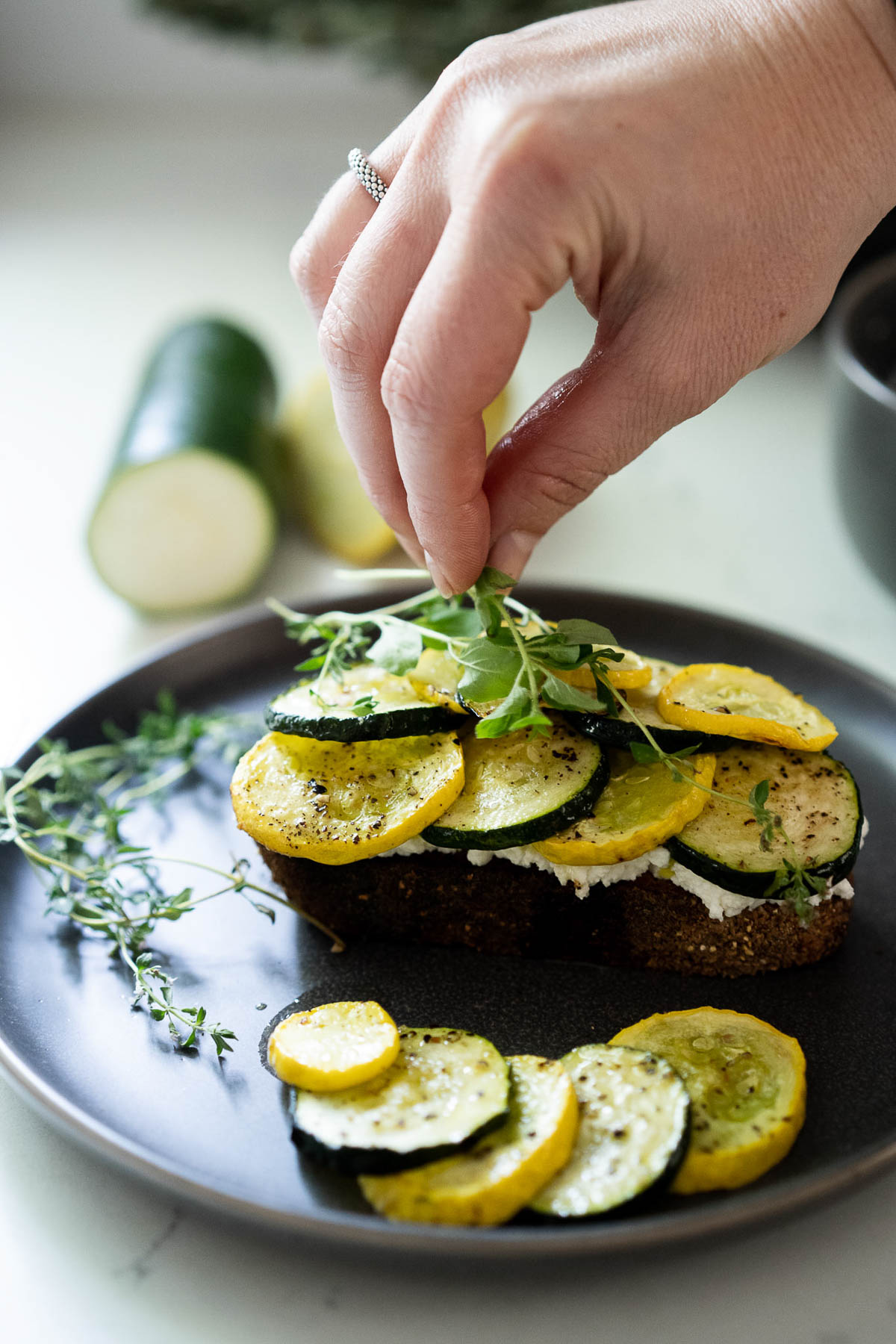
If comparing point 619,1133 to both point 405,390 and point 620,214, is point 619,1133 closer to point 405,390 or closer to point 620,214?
point 405,390

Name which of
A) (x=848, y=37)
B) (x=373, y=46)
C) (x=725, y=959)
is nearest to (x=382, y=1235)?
(x=725, y=959)

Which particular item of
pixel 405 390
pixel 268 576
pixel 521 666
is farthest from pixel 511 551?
pixel 268 576

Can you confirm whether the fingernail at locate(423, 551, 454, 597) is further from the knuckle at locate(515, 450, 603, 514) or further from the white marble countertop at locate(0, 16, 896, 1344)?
the white marble countertop at locate(0, 16, 896, 1344)

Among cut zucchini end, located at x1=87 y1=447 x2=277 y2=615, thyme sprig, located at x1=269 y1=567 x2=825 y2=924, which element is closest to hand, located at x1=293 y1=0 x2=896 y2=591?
thyme sprig, located at x1=269 y1=567 x2=825 y2=924

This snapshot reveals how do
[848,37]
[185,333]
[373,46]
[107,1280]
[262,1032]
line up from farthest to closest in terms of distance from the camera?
[373,46] → [185,333] → [262,1032] → [848,37] → [107,1280]

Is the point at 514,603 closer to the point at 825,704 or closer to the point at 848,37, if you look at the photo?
the point at 825,704

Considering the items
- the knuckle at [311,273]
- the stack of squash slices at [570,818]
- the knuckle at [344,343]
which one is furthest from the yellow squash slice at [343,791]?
the knuckle at [311,273]
